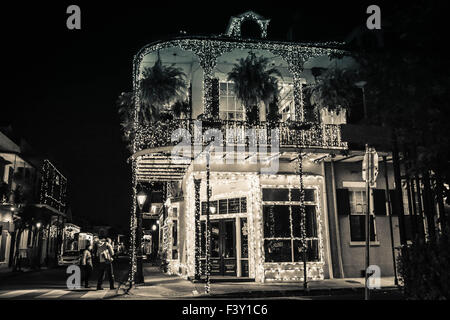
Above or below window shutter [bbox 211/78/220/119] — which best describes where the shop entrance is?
below

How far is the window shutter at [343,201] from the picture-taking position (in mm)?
14688

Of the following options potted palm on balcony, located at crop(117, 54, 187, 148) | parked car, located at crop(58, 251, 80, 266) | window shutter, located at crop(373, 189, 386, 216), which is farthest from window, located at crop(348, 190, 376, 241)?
parked car, located at crop(58, 251, 80, 266)

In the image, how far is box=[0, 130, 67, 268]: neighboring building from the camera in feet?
79.4

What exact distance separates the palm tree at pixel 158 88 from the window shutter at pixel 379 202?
8374mm

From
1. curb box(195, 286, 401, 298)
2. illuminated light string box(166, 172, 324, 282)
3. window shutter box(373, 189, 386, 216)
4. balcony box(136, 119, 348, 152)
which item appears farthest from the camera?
window shutter box(373, 189, 386, 216)

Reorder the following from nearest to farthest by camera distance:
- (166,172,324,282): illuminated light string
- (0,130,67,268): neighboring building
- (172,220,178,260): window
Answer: (166,172,324,282): illuminated light string → (172,220,178,260): window → (0,130,67,268): neighboring building

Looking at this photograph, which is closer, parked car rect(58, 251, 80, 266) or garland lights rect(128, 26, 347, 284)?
garland lights rect(128, 26, 347, 284)

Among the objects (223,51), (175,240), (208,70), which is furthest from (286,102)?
(175,240)

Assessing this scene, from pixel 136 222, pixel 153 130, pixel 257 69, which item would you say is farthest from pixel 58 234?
pixel 257 69

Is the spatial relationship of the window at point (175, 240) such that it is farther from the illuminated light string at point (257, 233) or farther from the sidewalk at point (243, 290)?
the sidewalk at point (243, 290)

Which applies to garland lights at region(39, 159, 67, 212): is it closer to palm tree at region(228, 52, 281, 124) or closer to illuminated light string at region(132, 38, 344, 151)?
illuminated light string at region(132, 38, 344, 151)

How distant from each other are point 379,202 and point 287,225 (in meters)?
3.81

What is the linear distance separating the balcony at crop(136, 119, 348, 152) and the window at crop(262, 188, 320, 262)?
2.15 m

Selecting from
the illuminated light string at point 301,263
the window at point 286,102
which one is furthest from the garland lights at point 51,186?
the illuminated light string at point 301,263
